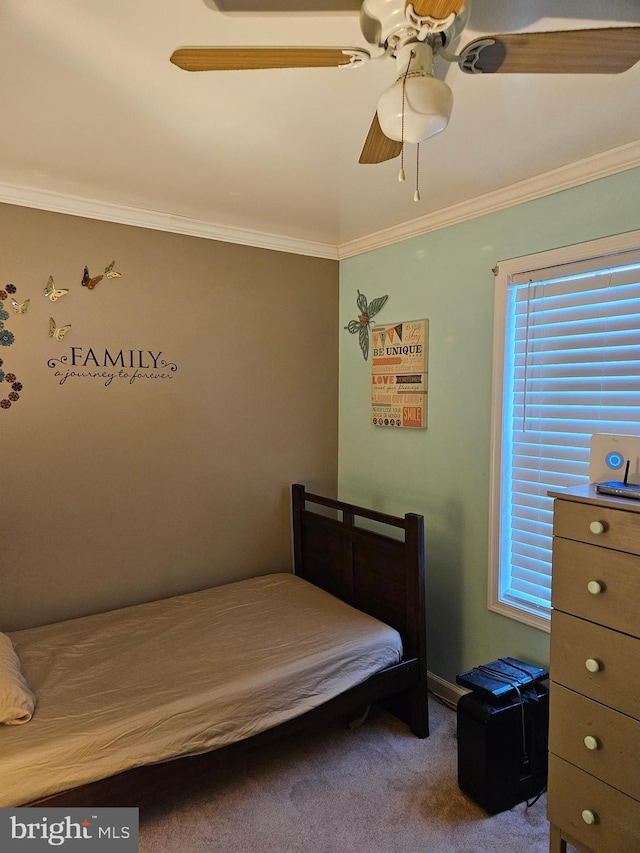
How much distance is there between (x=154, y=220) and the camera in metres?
2.67

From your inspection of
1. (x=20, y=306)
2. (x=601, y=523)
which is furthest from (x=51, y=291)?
(x=601, y=523)

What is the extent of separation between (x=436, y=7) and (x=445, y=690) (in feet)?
8.99

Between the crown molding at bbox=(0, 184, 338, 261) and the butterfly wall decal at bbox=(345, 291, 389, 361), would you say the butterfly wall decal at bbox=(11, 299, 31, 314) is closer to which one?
the crown molding at bbox=(0, 184, 338, 261)

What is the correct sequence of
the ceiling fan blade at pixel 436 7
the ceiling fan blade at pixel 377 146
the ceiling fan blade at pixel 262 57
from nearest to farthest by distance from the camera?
the ceiling fan blade at pixel 436 7
the ceiling fan blade at pixel 262 57
the ceiling fan blade at pixel 377 146

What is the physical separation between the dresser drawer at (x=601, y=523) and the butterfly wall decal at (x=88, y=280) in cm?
221

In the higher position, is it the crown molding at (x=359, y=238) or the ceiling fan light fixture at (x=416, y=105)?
the crown molding at (x=359, y=238)

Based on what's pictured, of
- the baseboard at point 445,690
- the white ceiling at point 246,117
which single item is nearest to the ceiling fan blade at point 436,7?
the white ceiling at point 246,117

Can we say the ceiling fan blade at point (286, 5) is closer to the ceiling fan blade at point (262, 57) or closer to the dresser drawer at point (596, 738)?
the ceiling fan blade at point (262, 57)

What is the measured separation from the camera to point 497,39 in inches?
42.8

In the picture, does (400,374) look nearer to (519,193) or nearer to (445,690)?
(519,193)

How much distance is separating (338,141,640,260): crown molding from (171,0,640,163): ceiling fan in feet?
2.88

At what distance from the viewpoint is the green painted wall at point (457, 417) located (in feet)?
7.55

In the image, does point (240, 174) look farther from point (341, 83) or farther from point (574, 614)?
point (574, 614)

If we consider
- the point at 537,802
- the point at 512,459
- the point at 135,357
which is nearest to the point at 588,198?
the point at 512,459
